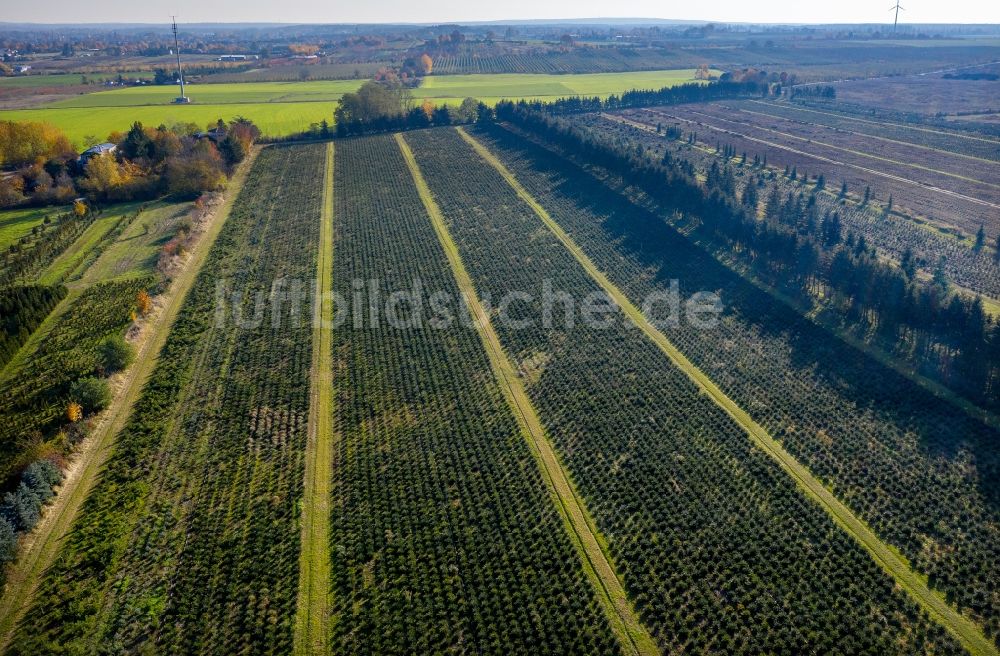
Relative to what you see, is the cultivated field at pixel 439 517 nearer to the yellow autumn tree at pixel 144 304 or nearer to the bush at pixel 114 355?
the bush at pixel 114 355

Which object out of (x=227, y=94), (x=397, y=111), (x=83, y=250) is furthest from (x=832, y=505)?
(x=227, y=94)

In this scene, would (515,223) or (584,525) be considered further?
(515,223)


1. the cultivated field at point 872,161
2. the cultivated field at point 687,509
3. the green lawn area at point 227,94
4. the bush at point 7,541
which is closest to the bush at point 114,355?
the bush at point 7,541

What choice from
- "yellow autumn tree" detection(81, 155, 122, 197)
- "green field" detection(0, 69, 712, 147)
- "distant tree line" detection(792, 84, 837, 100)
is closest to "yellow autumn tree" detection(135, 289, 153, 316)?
"yellow autumn tree" detection(81, 155, 122, 197)

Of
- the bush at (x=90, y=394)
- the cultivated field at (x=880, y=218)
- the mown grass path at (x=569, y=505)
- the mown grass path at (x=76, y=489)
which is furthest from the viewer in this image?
the cultivated field at (x=880, y=218)

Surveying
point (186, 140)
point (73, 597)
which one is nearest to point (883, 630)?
point (73, 597)

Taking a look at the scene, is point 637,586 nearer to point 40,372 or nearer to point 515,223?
point 40,372
